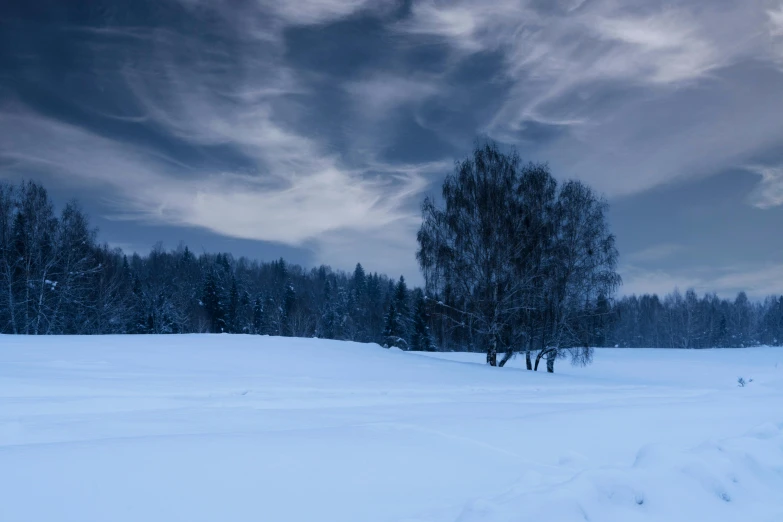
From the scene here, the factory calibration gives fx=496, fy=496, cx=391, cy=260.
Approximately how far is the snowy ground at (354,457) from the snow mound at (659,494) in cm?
1

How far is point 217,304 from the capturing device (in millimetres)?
52750

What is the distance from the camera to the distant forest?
26.7 meters

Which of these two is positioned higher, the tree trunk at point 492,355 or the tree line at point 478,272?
the tree line at point 478,272

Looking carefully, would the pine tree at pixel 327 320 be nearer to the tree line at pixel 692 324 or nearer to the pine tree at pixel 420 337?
the pine tree at pixel 420 337

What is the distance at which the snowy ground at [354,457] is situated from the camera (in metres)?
2.98

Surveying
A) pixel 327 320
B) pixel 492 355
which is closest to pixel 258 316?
pixel 327 320

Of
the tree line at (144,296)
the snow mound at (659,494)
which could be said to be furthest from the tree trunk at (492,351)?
the snow mound at (659,494)

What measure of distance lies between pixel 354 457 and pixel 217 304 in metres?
52.2

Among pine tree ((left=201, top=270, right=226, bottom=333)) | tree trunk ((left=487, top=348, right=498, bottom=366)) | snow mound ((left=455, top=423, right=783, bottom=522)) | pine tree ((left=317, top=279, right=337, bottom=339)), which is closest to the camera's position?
snow mound ((left=455, top=423, right=783, bottom=522))

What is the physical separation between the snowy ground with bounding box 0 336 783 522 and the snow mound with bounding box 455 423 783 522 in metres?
0.01

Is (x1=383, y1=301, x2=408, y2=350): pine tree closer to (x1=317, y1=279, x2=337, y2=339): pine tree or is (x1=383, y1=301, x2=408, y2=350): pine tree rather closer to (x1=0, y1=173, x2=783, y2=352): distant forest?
(x1=0, y1=173, x2=783, y2=352): distant forest

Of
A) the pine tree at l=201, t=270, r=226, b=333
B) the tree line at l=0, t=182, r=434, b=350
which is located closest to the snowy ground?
the tree line at l=0, t=182, r=434, b=350

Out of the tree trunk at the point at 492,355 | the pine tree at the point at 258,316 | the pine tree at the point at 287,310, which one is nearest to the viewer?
the tree trunk at the point at 492,355

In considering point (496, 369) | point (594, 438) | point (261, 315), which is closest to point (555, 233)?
point (496, 369)
